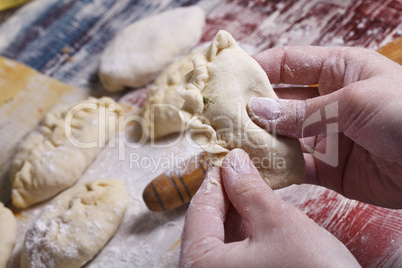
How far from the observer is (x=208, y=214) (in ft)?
3.84

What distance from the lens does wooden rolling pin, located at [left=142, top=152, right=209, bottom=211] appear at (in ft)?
5.44

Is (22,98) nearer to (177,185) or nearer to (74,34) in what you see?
(74,34)

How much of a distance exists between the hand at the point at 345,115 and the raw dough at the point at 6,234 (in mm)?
1428

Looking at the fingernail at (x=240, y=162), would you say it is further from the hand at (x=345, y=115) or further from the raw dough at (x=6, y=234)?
the raw dough at (x=6, y=234)

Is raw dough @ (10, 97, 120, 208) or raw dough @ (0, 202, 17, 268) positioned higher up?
raw dough @ (10, 97, 120, 208)

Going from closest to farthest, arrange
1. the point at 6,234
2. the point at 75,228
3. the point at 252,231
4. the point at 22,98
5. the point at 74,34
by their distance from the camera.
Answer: the point at 252,231 < the point at 75,228 < the point at 6,234 < the point at 22,98 < the point at 74,34

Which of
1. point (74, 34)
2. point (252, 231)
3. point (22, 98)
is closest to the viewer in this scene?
point (252, 231)

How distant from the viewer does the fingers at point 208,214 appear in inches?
44.3

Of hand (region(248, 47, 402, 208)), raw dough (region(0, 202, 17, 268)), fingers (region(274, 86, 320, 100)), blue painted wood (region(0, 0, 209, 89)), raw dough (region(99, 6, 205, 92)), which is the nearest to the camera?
hand (region(248, 47, 402, 208))

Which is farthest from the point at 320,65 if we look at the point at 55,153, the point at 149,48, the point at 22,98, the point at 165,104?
the point at 22,98

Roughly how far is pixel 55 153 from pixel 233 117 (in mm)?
1228

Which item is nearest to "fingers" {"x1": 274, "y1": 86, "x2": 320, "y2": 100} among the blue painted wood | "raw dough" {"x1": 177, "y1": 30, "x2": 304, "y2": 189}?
"raw dough" {"x1": 177, "y1": 30, "x2": 304, "y2": 189}

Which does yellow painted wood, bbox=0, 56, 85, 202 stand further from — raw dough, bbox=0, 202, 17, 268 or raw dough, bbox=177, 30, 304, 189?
raw dough, bbox=177, 30, 304, 189

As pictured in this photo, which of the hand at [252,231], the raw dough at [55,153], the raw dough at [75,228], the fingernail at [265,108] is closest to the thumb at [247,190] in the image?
the hand at [252,231]
